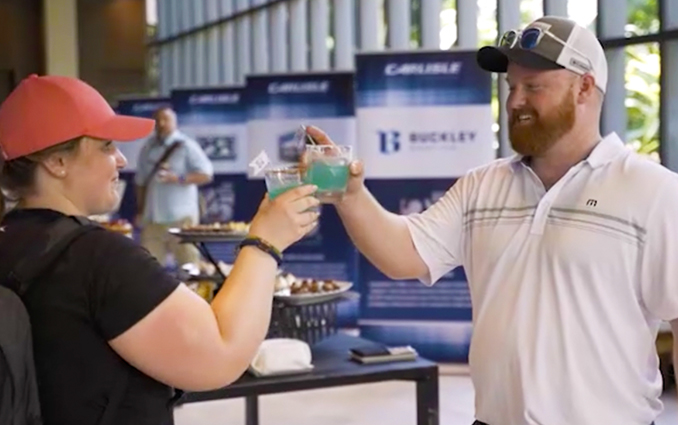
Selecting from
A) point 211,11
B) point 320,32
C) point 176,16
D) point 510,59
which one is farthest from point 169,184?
point 510,59

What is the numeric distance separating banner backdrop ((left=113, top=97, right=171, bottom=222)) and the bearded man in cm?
725

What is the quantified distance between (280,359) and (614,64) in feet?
10.0

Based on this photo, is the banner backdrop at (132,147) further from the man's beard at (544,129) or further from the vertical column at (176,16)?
the man's beard at (544,129)

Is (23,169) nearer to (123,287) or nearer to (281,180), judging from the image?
(123,287)

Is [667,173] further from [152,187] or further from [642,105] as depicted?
[152,187]

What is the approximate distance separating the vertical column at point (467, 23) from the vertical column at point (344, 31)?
1.42 m

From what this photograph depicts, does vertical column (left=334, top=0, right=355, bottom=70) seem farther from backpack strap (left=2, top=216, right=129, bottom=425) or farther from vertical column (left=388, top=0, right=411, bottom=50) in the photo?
backpack strap (left=2, top=216, right=129, bottom=425)

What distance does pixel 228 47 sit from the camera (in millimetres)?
9789

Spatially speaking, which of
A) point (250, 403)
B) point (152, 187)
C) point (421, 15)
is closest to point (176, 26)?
point (152, 187)

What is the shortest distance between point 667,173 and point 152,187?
584 centimetres

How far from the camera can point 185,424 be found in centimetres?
479

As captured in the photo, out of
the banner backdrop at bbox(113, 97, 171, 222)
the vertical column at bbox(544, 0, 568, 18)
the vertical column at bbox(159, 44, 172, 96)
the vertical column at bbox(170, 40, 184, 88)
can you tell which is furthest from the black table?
the vertical column at bbox(159, 44, 172, 96)

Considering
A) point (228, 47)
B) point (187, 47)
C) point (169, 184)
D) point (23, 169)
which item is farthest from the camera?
point (187, 47)

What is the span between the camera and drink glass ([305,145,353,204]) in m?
1.73
